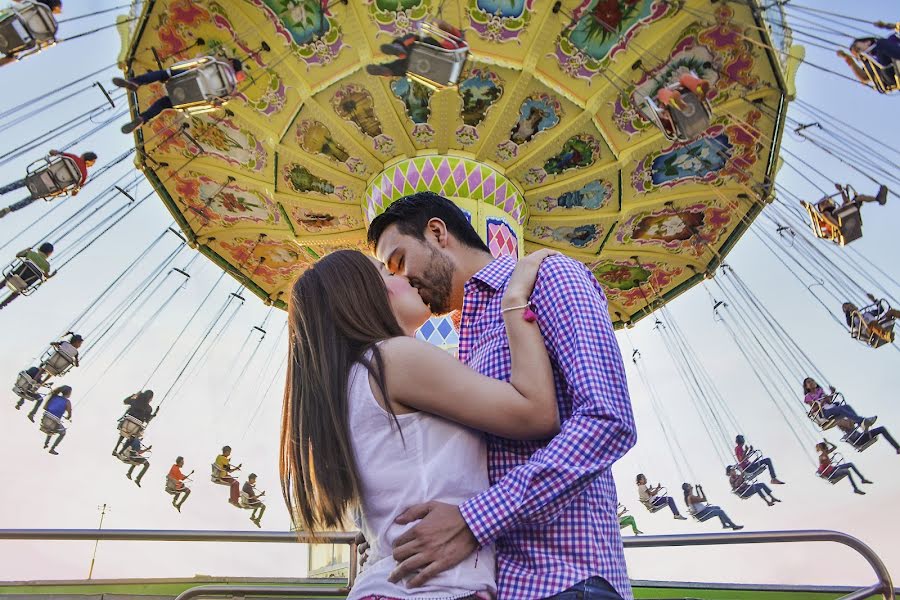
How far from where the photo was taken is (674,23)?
26.5 ft

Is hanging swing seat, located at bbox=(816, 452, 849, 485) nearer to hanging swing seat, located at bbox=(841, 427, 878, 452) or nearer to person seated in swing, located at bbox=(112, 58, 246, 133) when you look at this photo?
hanging swing seat, located at bbox=(841, 427, 878, 452)

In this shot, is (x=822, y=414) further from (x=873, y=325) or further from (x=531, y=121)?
(x=531, y=121)

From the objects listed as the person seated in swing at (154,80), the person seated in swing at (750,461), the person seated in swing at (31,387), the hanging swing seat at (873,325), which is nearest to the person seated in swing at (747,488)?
the person seated in swing at (750,461)

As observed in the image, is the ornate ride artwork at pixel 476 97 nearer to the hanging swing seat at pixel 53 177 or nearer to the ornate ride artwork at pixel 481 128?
the ornate ride artwork at pixel 481 128

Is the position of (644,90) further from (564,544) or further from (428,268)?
(564,544)

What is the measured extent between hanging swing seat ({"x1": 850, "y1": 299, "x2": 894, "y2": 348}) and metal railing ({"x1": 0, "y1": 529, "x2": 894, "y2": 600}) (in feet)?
29.9

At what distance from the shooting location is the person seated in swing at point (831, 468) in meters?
12.8

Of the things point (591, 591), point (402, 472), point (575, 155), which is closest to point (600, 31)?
point (575, 155)

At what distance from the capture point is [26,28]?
301 inches

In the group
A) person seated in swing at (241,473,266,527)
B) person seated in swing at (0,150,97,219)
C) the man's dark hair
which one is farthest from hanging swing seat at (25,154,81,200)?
the man's dark hair

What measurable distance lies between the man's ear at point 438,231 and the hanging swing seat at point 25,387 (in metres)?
11.6

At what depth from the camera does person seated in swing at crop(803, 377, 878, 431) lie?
459 inches

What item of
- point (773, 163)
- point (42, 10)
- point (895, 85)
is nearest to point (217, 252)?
point (42, 10)

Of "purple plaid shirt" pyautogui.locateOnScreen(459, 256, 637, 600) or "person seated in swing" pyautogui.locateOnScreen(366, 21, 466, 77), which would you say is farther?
"person seated in swing" pyautogui.locateOnScreen(366, 21, 466, 77)
